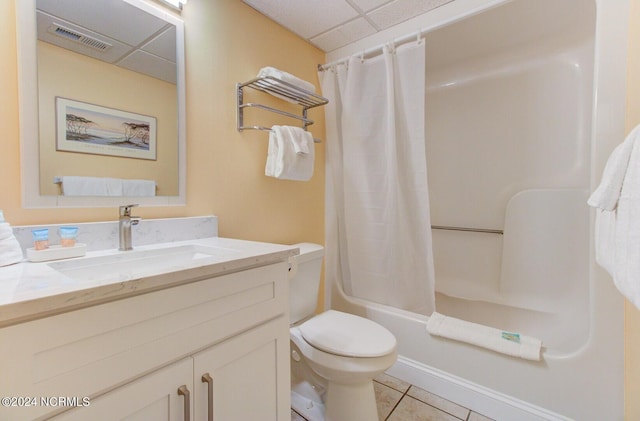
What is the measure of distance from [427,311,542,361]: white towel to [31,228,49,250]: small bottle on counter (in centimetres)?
162

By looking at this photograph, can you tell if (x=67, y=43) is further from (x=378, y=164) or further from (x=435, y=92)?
(x=435, y=92)

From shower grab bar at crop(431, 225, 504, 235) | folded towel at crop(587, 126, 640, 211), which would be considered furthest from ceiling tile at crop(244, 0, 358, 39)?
shower grab bar at crop(431, 225, 504, 235)

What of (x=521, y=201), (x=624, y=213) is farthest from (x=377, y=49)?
(x=624, y=213)

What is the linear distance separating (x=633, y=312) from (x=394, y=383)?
1087mm

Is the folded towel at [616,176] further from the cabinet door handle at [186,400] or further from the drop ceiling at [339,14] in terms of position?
the cabinet door handle at [186,400]

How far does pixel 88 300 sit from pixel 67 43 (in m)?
0.96

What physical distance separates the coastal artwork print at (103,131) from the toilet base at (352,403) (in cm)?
126

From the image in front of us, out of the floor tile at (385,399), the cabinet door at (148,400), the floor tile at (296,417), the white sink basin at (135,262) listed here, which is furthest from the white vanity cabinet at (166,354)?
the floor tile at (385,399)

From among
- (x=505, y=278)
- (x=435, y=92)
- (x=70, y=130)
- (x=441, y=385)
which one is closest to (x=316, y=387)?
(x=441, y=385)

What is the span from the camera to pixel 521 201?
70.8 inches

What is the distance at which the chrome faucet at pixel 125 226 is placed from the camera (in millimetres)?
1007

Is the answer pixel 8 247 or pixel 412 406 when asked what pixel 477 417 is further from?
pixel 8 247

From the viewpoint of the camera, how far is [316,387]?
4.58ft

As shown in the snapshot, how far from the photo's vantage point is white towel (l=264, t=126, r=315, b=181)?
1.51m
